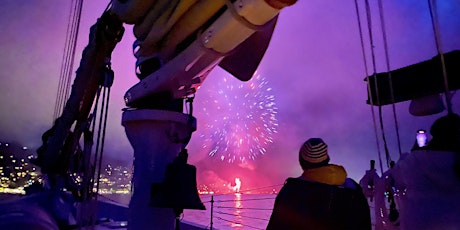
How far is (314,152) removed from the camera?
2.31 m

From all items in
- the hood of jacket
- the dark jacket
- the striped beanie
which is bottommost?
the dark jacket

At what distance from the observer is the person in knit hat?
2188 mm

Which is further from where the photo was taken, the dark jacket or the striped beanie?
the striped beanie

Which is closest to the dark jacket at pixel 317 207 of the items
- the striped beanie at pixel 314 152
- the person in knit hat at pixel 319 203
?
the person in knit hat at pixel 319 203

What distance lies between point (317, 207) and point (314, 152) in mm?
361

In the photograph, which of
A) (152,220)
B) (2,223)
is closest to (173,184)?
(152,220)

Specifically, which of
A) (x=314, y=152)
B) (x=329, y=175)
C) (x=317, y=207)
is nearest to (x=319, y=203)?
(x=317, y=207)

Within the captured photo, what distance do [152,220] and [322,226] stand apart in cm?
306

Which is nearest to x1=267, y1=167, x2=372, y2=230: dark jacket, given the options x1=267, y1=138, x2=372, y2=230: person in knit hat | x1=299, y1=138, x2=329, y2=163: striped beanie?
x1=267, y1=138, x2=372, y2=230: person in knit hat

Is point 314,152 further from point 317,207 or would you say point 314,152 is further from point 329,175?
point 317,207

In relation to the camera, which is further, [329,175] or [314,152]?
[314,152]

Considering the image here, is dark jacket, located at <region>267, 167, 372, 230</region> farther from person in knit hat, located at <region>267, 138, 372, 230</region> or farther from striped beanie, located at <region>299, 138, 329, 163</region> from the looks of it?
striped beanie, located at <region>299, 138, 329, 163</region>

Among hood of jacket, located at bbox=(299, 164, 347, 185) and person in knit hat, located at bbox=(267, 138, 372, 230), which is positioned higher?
hood of jacket, located at bbox=(299, 164, 347, 185)

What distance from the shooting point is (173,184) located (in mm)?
4203
